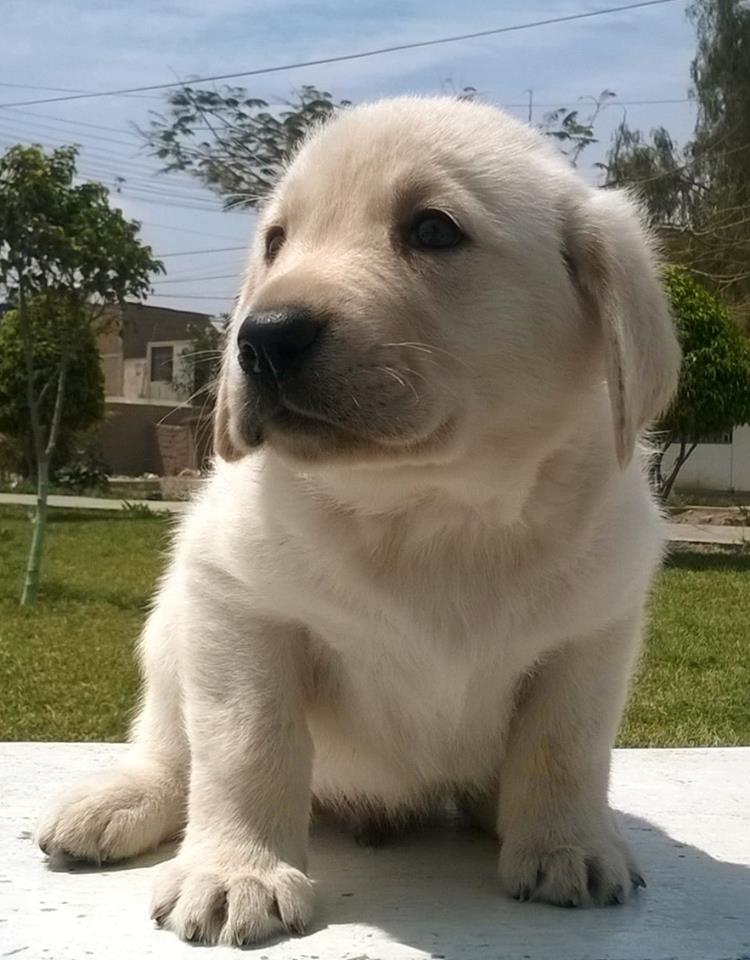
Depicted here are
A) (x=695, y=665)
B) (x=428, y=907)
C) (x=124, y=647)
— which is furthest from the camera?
(x=124, y=647)

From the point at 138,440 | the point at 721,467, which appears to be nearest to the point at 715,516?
the point at 721,467

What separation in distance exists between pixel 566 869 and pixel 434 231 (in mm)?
1036

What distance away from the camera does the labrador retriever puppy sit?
5.98 feet

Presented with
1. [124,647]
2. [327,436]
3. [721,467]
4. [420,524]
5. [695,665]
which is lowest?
[124,647]

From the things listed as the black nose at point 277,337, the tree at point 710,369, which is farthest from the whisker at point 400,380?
the tree at point 710,369

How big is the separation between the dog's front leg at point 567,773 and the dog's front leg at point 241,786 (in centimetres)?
38

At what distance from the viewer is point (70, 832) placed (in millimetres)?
2154

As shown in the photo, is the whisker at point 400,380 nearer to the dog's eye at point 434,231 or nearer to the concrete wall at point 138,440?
the dog's eye at point 434,231

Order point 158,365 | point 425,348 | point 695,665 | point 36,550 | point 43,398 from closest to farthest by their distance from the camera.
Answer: point 425,348 < point 695,665 < point 36,550 < point 43,398 < point 158,365

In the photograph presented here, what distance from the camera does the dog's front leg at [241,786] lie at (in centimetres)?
179

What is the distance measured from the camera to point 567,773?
209cm

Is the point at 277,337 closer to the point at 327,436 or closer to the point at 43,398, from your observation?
the point at 327,436

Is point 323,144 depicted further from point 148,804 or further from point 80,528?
point 80,528

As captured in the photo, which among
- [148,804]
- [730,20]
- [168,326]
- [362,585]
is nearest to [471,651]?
[362,585]
